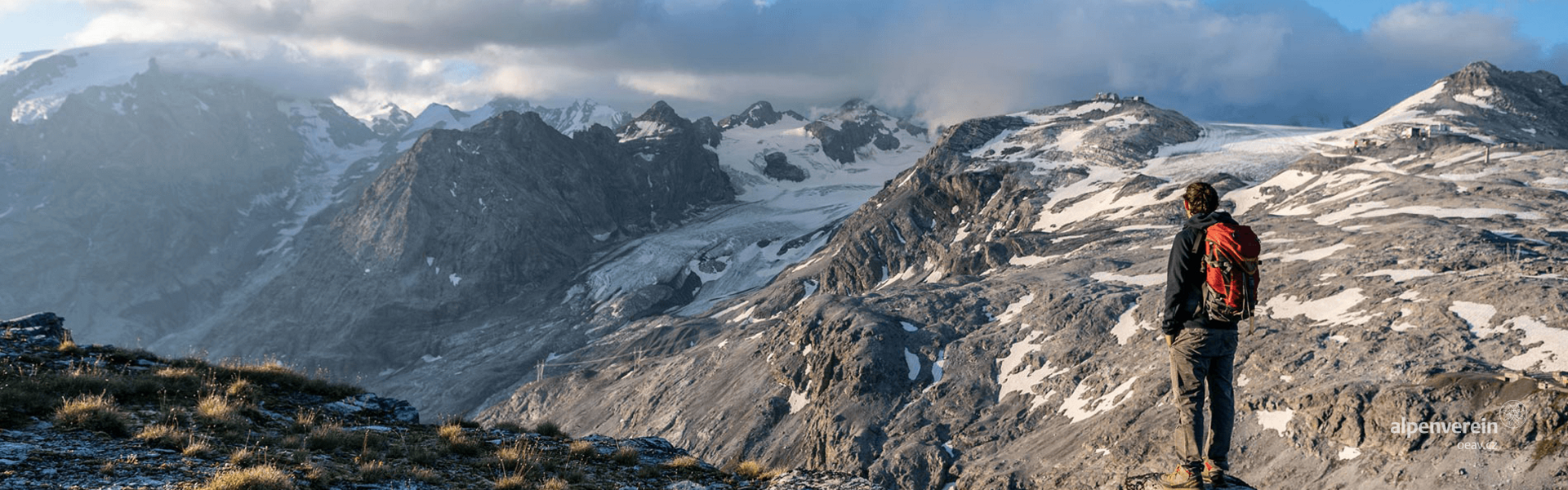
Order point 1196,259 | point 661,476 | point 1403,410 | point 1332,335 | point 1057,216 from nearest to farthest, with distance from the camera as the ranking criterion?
point 1196,259, point 661,476, point 1403,410, point 1332,335, point 1057,216

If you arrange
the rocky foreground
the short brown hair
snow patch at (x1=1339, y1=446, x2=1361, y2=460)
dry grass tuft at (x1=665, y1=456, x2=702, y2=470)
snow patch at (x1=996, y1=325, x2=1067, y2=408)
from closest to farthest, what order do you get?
the rocky foreground → the short brown hair → dry grass tuft at (x1=665, y1=456, x2=702, y2=470) → snow patch at (x1=1339, y1=446, x2=1361, y2=460) → snow patch at (x1=996, y1=325, x2=1067, y2=408)

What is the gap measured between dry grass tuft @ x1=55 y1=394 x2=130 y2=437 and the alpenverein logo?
1951 inches

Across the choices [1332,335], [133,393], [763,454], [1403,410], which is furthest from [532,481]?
[763,454]

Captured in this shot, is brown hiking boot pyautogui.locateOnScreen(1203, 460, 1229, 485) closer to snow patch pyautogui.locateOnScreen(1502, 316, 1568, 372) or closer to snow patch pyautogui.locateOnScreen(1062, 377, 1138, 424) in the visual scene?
snow patch pyautogui.locateOnScreen(1502, 316, 1568, 372)

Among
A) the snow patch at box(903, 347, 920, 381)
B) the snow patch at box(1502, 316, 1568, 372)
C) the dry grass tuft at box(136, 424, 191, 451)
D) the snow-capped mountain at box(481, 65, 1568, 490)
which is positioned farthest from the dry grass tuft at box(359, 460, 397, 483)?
the snow patch at box(903, 347, 920, 381)

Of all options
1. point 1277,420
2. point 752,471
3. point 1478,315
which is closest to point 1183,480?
point 752,471

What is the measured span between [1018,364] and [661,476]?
7542 centimetres

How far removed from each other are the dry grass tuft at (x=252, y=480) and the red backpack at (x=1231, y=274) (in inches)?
459

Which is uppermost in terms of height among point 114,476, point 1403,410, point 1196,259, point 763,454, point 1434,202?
point 1196,259

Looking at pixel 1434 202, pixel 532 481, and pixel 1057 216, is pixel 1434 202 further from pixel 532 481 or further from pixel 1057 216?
pixel 532 481

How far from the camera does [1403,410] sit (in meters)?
46.4

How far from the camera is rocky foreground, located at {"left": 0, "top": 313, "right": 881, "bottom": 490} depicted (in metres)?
11.0

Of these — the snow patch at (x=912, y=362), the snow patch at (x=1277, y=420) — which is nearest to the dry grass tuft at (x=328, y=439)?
the snow patch at (x=1277, y=420)

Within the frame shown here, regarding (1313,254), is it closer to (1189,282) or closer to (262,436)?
(1189,282)
